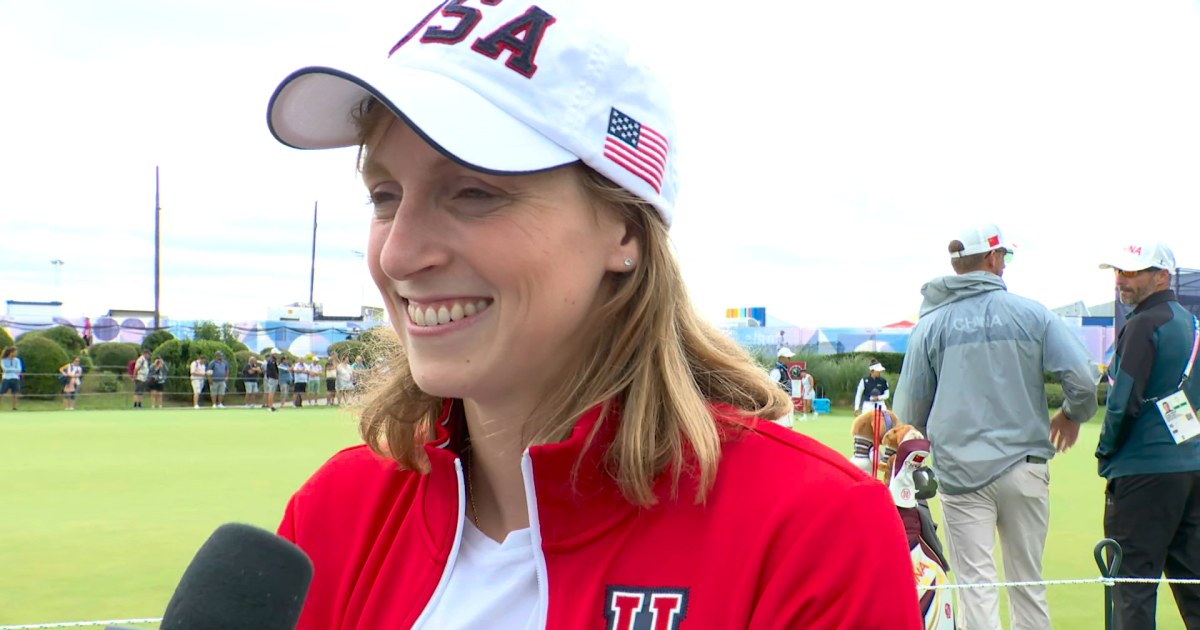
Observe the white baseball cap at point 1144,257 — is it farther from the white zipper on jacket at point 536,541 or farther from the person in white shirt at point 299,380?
the person in white shirt at point 299,380

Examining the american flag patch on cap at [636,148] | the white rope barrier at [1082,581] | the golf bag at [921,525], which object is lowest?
the white rope barrier at [1082,581]

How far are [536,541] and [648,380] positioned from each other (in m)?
0.31

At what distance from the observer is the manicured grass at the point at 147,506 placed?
22.8 feet

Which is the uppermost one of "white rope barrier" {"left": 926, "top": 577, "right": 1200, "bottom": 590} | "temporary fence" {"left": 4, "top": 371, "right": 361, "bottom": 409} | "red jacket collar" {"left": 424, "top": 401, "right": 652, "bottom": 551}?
"red jacket collar" {"left": 424, "top": 401, "right": 652, "bottom": 551}

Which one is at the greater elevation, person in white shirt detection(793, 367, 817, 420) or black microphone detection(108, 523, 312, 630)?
black microphone detection(108, 523, 312, 630)

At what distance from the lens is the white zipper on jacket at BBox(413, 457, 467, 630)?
5.57ft

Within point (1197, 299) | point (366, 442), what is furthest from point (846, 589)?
point (1197, 299)

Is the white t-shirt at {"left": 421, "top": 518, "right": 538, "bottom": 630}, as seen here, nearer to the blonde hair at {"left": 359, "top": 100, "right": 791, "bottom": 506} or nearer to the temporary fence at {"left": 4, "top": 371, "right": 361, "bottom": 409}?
the blonde hair at {"left": 359, "top": 100, "right": 791, "bottom": 506}

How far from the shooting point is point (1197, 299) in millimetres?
19797

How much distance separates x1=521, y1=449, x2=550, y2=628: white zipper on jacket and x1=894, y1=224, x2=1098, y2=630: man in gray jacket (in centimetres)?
475

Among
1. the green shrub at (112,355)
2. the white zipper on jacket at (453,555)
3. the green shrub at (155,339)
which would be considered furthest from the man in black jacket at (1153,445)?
the green shrub at (155,339)

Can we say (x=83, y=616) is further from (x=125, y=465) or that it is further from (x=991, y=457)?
(x=125, y=465)

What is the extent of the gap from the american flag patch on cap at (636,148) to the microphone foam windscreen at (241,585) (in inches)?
30.8

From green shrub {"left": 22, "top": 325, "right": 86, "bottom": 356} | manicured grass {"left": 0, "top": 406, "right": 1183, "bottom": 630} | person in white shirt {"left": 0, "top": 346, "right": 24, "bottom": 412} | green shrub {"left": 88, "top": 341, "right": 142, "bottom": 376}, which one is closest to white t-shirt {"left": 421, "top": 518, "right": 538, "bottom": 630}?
manicured grass {"left": 0, "top": 406, "right": 1183, "bottom": 630}
